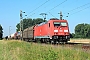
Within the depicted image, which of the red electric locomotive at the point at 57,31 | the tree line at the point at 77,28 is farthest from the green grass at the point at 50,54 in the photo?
the tree line at the point at 77,28

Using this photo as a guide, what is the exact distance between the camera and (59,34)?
29.1 m

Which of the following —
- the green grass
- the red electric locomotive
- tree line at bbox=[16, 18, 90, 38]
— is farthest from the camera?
tree line at bbox=[16, 18, 90, 38]

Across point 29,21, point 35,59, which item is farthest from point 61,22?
point 29,21

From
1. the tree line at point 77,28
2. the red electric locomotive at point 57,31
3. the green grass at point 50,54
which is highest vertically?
the tree line at point 77,28

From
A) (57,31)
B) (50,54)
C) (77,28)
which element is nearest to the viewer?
(50,54)

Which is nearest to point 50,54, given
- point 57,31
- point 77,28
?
point 57,31

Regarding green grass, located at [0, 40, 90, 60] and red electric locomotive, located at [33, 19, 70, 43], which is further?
red electric locomotive, located at [33, 19, 70, 43]

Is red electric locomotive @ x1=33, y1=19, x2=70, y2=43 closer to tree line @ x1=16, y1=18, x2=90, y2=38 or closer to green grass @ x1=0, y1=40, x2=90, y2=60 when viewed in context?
green grass @ x1=0, y1=40, x2=90, y2=60

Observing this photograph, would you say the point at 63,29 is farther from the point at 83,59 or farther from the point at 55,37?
the point at 83,59

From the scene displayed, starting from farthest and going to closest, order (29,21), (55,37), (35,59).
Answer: (29,21) → (55,37) → (35,59)

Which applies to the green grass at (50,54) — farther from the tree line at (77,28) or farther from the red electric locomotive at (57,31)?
the tree line at (77,28)

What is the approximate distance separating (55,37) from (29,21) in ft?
321

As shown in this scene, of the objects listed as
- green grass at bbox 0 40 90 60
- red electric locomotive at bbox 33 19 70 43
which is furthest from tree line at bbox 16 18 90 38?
green grass at bbox 0 40 90 60

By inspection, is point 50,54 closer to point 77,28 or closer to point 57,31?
point 57,31
